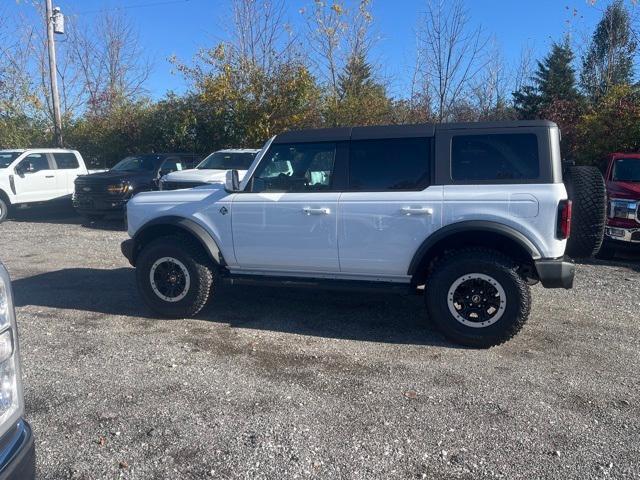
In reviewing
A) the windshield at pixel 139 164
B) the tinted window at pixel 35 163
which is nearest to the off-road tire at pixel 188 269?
the windshield at pixel 139 164

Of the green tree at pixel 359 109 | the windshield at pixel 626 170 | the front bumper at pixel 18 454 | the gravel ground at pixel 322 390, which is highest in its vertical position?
the green tree at pixel 359 109

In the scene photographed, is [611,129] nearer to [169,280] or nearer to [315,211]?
[315,211]

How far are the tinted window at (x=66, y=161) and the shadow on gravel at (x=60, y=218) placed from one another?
40.7 inches

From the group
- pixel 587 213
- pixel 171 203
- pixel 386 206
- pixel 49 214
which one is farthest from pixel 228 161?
pixel 587 213

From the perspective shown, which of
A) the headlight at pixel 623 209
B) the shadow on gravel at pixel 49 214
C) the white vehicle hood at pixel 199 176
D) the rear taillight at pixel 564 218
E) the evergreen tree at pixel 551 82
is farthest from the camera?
the evergreen tree at pixel 551 82

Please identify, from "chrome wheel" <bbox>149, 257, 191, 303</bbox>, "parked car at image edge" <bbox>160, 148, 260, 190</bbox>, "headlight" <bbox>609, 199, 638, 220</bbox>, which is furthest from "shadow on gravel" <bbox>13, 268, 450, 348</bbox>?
"parked car at image edge" <bbox>160, 148, 260, 190</bbox>

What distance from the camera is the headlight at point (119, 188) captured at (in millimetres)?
13086

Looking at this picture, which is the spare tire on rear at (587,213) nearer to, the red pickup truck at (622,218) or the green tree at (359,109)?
the red pickup truck at (622,218)

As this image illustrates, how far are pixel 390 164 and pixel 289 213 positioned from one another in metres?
1.07

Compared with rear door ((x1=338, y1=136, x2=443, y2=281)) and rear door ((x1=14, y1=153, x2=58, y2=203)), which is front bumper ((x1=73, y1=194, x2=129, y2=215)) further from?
rear door ((x1=338, y1=136, x2=443, y2=281))

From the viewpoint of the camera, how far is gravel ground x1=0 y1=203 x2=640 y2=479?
3.28 m

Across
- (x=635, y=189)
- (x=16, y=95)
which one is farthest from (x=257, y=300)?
(x=16, y=95)

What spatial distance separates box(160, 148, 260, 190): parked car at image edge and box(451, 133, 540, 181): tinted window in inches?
288

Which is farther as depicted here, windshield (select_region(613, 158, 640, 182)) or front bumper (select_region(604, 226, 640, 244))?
windshield (select_region(613, 158, 640, 182))
